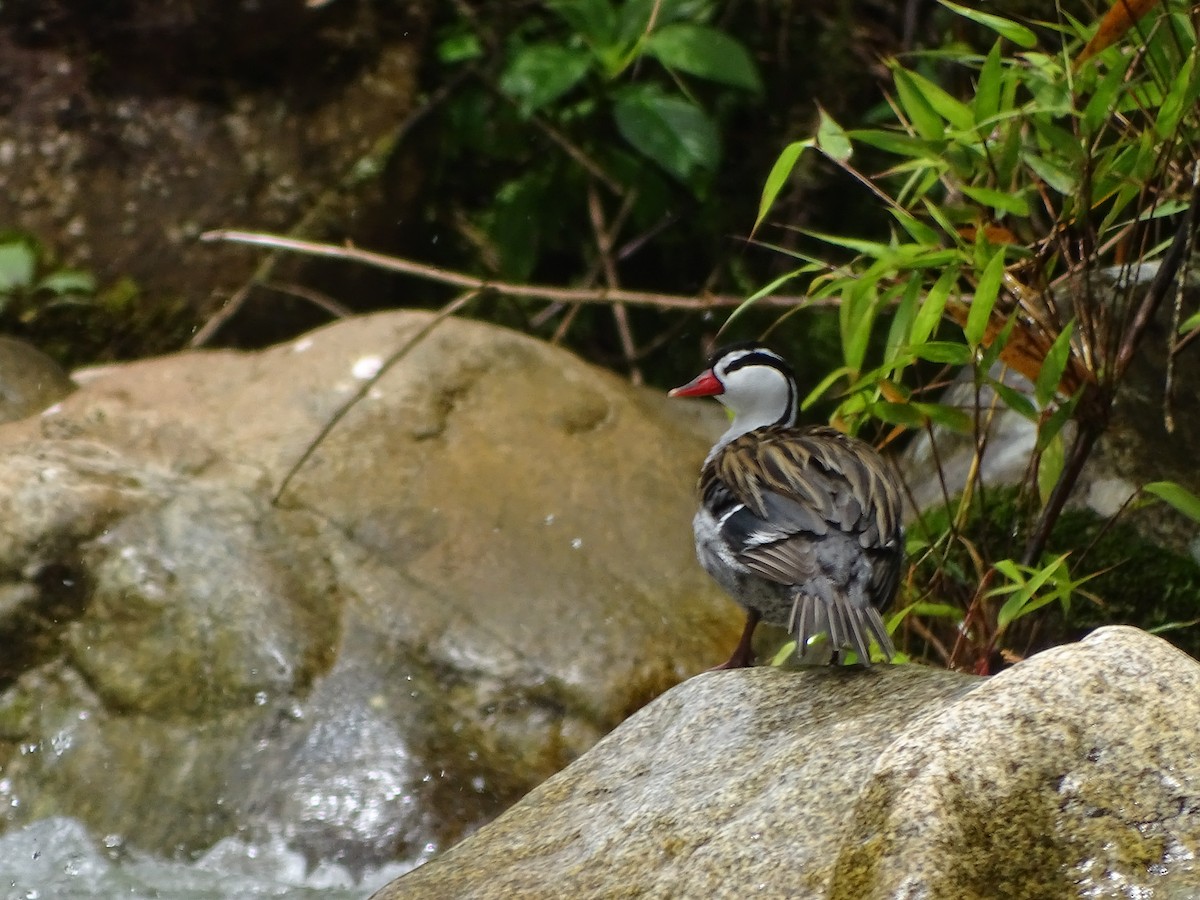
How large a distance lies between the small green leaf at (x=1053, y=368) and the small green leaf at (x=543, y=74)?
11.3ft

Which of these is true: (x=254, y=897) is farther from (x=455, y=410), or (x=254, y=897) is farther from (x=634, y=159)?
(x=634, y=159)

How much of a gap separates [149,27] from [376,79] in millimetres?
1081

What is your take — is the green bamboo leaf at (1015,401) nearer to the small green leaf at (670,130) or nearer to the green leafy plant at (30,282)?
the small green leaf at (670,130)

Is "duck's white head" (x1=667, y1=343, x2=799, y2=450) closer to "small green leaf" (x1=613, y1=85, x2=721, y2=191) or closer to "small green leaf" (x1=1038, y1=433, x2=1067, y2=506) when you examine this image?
"small green leaf" (x1=1038, y1=433, x2=1067, y2=506)

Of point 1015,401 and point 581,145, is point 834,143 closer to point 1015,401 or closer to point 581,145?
point 1015,401

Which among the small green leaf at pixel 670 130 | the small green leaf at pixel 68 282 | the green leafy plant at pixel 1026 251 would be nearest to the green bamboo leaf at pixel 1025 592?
the green leafy plant at pixel 1026 251

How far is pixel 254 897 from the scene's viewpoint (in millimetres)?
4121

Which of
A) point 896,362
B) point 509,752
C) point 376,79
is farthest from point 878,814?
point 376,79

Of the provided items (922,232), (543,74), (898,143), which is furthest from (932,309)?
(543,74)

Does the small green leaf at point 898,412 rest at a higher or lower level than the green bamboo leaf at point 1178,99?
lower

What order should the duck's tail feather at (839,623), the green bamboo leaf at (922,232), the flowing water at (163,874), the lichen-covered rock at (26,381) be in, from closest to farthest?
the duck's tail feather at (839,623)
the green bamboo leaf at (922,232)
the flowing water at (163,874)
the lichen-covered rock at (26,381)

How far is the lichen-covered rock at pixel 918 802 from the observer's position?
2363mm

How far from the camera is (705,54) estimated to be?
20.9 feet

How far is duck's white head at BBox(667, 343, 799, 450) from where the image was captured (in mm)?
4305
